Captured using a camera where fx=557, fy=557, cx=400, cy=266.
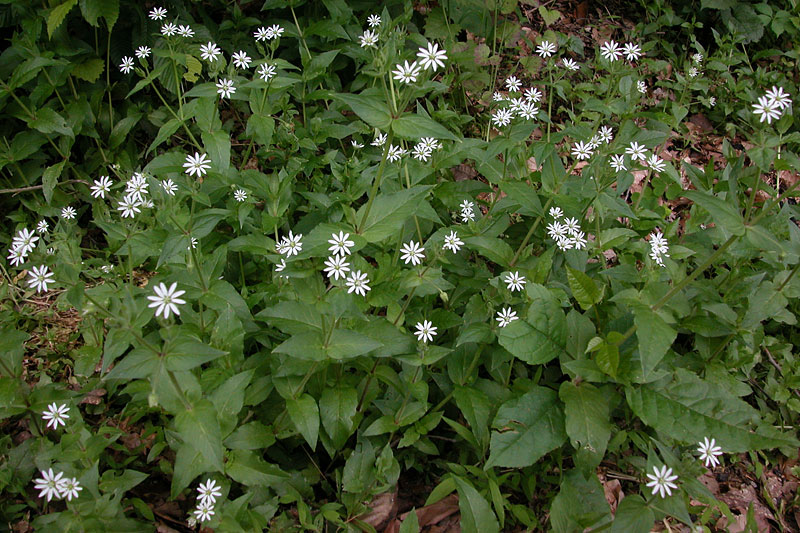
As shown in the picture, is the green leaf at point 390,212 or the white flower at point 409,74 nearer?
the white flower at point 409,74

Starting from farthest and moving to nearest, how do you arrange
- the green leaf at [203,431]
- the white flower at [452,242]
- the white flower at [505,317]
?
the white flower at [452,242]
the white flower at [505,317]
the green leaf at [203,431]

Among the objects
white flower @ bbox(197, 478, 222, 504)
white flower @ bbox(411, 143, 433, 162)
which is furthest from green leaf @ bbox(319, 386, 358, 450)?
white flower @ bbox(411, 143, 433, 162)

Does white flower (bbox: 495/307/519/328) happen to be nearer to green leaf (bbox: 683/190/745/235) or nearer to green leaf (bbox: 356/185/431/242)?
green leaf (bbox: 356/185/431/242)

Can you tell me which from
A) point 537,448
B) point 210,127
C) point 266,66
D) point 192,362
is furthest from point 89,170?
point 537,448

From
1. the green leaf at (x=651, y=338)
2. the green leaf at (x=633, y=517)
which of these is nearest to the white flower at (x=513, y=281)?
the green leaf at (x=651, y=338)

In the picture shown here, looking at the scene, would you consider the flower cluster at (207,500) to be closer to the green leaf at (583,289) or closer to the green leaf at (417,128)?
the green leaf at (417,128)
